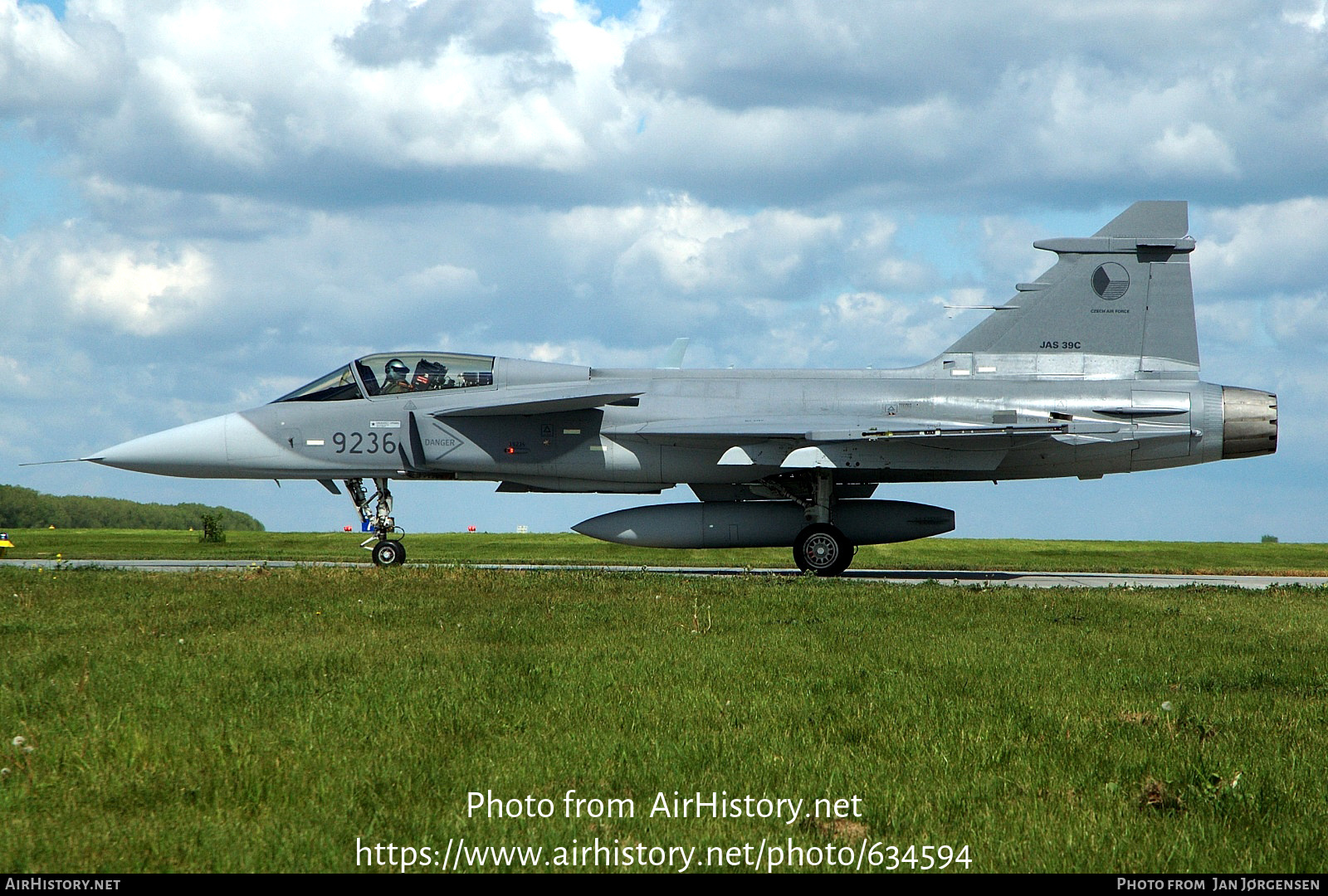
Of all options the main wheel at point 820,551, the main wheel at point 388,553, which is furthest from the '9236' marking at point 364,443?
the main wheel at point 820,551

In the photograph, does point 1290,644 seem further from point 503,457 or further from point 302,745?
point 503,457

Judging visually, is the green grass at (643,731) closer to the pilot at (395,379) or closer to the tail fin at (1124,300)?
the pilot at (395,379)

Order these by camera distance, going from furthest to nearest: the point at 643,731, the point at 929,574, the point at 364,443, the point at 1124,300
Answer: the point at 929,574
the point at 1124,300
the point at 364,443
the point at 643,731

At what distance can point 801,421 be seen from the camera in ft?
55.0

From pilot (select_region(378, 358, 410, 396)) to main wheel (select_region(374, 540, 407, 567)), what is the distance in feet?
8.03

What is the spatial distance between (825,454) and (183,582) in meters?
9.12

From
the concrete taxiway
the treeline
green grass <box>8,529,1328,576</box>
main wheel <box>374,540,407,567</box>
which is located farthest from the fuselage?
the treeline

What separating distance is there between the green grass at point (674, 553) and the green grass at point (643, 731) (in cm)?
1302

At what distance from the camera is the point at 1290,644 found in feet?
30.1

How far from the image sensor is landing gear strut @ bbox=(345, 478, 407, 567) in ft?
55.5

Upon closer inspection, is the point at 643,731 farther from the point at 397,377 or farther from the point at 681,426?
the point at 397,377

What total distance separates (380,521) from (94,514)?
109ft

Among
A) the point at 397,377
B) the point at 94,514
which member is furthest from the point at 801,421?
the point at 94,514
